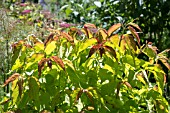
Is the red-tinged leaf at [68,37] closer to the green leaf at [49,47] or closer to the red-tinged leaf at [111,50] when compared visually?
the green leaf at [49,47]

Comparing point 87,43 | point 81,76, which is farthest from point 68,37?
point 81,76

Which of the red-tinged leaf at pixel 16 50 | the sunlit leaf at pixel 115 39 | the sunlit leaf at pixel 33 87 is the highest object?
the sunlit leaf at pixel 115 39

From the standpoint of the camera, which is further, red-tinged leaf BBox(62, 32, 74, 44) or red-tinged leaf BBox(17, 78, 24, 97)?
red-tinged leaf BBox(62, 32, 74, 44)

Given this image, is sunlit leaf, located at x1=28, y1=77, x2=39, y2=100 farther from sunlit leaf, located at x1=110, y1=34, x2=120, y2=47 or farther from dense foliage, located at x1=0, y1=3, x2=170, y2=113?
sunlit leaf, located at x1=110, y1=34, x2=120, y2=47

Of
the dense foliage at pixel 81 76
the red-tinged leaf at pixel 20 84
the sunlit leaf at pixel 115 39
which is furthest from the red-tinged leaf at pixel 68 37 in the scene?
the red-tinged leaf at pixel 20 84

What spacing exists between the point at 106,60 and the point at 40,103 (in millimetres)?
402

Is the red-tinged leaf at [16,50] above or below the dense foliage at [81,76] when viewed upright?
above

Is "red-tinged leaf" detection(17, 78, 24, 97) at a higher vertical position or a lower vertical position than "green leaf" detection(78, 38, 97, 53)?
lower

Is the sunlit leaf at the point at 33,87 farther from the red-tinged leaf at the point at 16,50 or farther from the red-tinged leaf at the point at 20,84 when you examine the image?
the red-tinged leaf at the point at 16,50

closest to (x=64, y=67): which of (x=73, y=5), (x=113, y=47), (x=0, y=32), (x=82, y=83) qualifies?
(x=82, y=83)

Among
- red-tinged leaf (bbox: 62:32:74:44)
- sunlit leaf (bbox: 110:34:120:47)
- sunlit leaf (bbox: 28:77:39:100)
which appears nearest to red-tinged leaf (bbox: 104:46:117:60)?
sunlit leaf (bbox: 110:34:120:47)

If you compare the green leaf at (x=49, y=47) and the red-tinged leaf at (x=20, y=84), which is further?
the green leaf at (x=49, y=47)

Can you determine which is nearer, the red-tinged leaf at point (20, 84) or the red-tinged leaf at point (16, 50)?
the red-tinged leaf at point (20, 84)

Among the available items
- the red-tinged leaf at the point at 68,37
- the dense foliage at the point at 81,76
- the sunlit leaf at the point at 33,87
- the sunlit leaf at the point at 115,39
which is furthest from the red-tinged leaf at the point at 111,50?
the sunlit leaf at the point at 33,87
